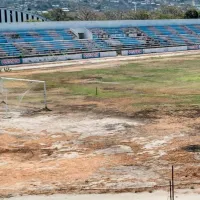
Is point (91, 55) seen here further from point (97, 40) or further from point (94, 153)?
point (94, 153)

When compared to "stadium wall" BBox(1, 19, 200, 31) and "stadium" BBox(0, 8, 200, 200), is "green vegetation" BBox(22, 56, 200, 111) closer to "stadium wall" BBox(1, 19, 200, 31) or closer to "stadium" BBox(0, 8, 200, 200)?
"stadium" BBox(0, 8, 200, 200)

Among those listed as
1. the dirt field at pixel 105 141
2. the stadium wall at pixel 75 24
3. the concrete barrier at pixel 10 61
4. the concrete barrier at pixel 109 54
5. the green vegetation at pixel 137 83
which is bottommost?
the concrete barrier at pixel 109 54

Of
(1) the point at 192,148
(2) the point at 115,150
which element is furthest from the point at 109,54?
(1) the point at 192,148

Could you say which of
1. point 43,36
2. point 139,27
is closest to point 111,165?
point 43,36

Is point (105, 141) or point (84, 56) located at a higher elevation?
point (105, 141)

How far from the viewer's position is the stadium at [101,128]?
58.0 feet

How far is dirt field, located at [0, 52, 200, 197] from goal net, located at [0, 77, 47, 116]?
2.94 feet

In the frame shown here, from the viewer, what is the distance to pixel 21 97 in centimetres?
3728

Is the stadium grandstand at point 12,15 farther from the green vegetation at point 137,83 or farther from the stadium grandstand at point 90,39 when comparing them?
the green vegetation at point 137,83

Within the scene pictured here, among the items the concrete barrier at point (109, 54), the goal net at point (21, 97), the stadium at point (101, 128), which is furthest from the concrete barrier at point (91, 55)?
the goal net at point (21, 97)

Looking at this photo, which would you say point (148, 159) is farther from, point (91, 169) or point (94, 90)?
point (94, 90)

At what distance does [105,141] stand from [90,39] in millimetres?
61134

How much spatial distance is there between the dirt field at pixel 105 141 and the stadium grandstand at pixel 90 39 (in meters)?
32.1

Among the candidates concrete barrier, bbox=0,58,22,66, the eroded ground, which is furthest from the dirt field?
concrete barrier, bbox=0,58,22,66
